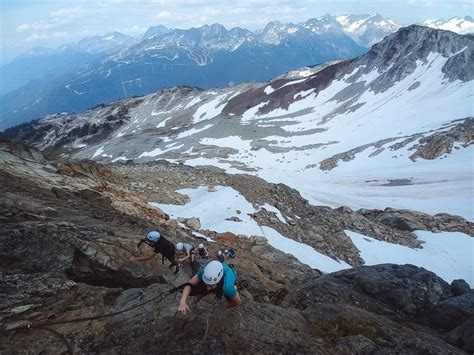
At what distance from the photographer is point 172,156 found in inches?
3450

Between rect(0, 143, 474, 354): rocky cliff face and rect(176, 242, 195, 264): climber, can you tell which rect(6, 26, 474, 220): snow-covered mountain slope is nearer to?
rect(0, 143, 474, 354): rocky cliff face

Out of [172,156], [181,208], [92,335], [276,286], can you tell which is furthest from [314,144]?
[92,335]

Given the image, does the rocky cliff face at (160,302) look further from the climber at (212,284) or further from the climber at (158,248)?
the climber at (212,284)

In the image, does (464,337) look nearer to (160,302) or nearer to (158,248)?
(160,302)

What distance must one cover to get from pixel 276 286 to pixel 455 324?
576 centimetres

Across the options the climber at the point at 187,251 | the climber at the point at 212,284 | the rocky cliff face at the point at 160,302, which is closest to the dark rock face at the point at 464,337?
the rocky cliff face at the point at 160,302

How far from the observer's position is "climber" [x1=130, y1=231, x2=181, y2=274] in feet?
39.6

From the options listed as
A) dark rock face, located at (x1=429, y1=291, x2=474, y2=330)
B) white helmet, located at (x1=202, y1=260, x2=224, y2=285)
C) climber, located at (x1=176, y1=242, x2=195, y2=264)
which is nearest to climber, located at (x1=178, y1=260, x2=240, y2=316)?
white helmet, located at (x1=202, y1=260, x2=224, y2=285)

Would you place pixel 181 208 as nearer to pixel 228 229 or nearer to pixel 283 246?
pixel 228 229

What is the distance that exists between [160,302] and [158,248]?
2784 millimetres

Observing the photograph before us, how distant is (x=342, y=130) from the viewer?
89688 millimetres

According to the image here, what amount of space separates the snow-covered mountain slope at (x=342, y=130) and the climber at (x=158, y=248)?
38190 mm

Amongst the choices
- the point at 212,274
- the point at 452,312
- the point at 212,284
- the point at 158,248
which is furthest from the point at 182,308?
the point at 452,312

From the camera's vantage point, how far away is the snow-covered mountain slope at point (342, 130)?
55.3 m
